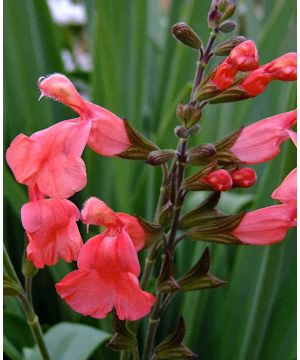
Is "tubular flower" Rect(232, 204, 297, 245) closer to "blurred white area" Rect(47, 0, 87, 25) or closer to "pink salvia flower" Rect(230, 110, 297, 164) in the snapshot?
"pink salvia flower" Rect(230, 110, 297, 164)

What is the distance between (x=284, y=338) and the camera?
3.15 feet

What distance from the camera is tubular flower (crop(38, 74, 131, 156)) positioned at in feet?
2.08

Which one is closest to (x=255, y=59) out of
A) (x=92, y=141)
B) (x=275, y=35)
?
(x=92, y=141)

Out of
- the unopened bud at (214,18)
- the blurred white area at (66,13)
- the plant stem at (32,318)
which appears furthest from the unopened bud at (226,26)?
the blurred white area at (66,13)

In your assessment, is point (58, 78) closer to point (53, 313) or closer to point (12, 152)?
point (12, 152)

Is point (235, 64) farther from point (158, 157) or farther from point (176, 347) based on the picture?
point (176, 347)

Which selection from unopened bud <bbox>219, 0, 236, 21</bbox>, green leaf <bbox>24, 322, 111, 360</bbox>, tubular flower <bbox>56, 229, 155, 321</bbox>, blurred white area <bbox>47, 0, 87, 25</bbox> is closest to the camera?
tubular flower <bbox>56, 229, 155, 321</bbox>

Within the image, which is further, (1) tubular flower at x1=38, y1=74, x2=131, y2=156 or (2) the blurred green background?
(2) the blurred green background

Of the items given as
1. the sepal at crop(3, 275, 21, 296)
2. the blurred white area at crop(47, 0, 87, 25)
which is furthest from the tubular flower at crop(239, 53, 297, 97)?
the blurred white area at crop(47, 0, 87, 25)

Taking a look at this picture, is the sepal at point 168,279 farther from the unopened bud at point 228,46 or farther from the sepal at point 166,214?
the unopened bud at point 228,46

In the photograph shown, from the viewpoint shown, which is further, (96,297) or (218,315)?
(218,315)

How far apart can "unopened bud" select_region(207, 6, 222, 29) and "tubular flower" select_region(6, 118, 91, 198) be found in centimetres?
17

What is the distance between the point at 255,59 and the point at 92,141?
162mm

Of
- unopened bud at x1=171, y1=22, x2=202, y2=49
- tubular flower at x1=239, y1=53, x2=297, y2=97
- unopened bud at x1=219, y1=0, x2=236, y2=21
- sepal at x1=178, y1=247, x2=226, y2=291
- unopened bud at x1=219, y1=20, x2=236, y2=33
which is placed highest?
unopened bud at x1=219, y1=0, x2=236, y2=21
